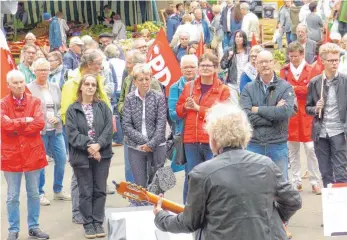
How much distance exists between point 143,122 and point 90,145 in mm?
716

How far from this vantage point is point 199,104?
344 inches

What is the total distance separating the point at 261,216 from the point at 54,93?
5195 mm

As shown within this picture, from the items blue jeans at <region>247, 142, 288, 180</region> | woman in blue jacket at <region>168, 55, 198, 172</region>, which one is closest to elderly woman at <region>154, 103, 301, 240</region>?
blue jeans at <region>247, 142, 288, 180</region>

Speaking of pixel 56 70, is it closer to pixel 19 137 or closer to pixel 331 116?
pixel 19 137

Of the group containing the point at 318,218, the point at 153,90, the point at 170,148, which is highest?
the point at 153,90

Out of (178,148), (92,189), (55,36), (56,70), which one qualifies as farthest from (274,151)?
(55,36)

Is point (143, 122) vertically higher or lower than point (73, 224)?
higher

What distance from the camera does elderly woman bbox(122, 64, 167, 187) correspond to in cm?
888

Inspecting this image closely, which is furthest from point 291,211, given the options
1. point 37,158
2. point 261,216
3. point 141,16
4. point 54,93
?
point 141,16

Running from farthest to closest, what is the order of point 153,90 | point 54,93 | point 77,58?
point 77,58
point 54,93
point 153,90

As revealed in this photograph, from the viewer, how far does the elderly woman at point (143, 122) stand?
888 centimetres

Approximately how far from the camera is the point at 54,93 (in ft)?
31.5

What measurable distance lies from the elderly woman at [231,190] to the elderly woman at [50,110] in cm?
484

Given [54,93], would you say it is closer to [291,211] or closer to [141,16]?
[291,211]
